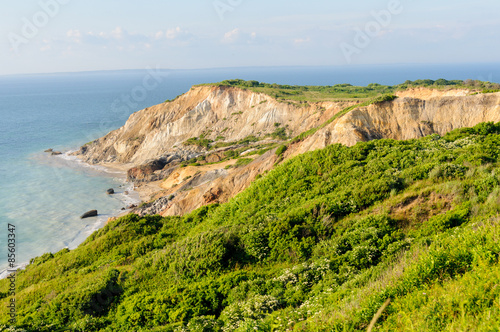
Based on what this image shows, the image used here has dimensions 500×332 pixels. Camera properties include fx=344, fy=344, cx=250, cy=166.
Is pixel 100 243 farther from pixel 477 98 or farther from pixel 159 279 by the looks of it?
pixel 477 98

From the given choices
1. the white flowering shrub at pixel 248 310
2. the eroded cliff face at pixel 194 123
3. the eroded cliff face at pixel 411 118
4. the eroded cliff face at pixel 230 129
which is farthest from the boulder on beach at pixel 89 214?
the white flowering shrub at pixel 248 310

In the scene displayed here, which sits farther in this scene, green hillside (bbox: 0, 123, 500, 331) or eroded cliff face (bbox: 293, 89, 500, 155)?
eroded cliff face (bbox: 293, 89, 500, 155)

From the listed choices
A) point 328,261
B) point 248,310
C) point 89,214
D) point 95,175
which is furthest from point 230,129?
point 248,310

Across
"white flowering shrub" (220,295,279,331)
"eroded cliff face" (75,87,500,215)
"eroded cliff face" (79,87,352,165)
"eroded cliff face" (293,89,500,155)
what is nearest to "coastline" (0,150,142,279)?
"eroded cliff face" (75,87,500,215)

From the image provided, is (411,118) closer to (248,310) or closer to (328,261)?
(328,261)

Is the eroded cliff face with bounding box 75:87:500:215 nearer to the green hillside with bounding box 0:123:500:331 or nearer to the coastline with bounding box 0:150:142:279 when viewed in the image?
the coastline with bounding box 0:150:142:279

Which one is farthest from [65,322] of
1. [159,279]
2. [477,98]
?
[477,98]

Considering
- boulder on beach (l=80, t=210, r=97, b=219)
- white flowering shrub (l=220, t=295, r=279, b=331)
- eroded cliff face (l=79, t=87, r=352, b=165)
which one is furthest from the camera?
eroded cliff face (l=79, t=87, r=352, b=165)

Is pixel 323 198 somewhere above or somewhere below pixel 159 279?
above
